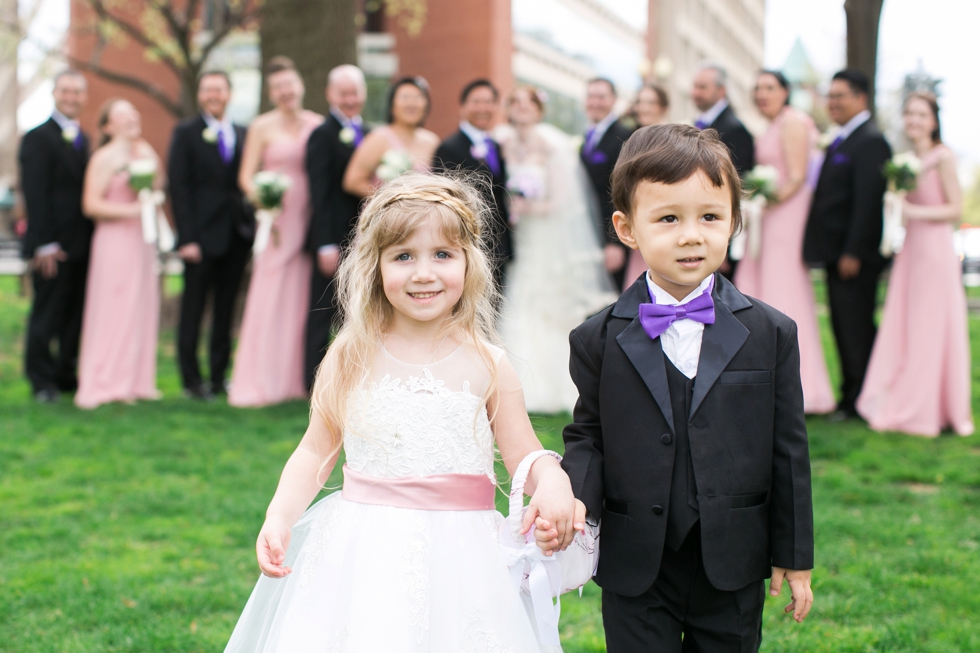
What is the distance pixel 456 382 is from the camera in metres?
2.50

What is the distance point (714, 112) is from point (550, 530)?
19.0 feet

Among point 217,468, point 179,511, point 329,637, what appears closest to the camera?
point 329,637

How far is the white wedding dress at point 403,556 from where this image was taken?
7.40 ft

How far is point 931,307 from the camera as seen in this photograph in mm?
6738

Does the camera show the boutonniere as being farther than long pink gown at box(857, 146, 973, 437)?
Yes

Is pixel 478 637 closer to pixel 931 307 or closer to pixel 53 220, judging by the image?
pixel 931 307

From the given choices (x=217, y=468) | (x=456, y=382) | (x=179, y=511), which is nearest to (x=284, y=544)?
(x=456, y=382)

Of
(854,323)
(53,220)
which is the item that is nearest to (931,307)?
(854,323)

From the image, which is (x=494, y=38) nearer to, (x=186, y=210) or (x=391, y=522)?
(x=186, y=210)

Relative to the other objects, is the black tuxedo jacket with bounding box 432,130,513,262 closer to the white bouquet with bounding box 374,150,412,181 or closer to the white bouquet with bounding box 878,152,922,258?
the white bouquet with bounding box 374,150,412,181

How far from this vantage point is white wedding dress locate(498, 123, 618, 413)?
7617mm

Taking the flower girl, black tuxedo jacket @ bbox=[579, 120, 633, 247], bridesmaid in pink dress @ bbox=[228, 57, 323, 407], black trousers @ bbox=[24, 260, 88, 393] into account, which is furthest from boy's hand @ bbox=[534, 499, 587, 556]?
black trousers @ bbox=[24, 260, 88, 393]

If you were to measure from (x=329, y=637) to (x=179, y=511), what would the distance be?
3023mm

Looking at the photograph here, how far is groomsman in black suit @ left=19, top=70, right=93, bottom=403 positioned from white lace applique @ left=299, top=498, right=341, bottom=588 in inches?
258
